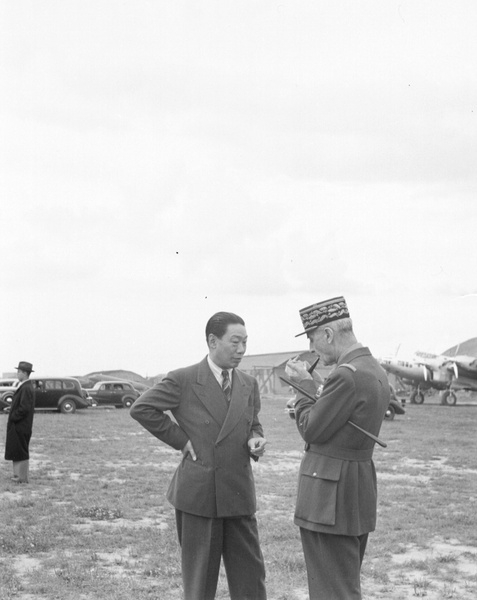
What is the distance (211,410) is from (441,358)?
39.9 metres

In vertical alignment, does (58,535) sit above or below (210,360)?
below

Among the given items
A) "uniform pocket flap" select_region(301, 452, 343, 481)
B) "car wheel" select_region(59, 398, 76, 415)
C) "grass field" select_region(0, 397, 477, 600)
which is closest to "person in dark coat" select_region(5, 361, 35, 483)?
"grass field" select_region(0, 397, 477, 600)

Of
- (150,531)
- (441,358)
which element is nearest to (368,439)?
(150,531)

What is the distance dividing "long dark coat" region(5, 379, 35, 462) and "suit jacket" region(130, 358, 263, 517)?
7.11 meters

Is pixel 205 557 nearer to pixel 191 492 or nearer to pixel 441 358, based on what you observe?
pixel 191 492

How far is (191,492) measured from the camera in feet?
13.5

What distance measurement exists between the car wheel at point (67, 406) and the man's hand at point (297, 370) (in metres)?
27.9

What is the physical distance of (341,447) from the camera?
144 inches

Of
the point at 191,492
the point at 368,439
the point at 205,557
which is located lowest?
the point at 205,557

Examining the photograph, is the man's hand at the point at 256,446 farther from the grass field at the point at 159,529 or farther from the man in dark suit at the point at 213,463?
the grass field at the point at 159,529

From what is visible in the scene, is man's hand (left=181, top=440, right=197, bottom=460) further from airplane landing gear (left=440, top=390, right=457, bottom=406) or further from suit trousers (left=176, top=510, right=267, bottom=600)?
airplane landing gear (left=440, top=390, right=457, bottom=406)

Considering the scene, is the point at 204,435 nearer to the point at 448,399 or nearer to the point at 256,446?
the point at 256,446

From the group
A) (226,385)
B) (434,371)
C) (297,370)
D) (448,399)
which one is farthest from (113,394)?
(297,370)

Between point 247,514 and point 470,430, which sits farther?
point 470,430
